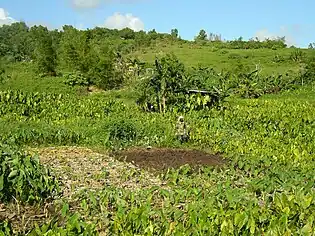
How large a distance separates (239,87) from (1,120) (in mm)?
13205

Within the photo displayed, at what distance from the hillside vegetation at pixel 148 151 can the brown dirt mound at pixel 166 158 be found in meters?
0.23

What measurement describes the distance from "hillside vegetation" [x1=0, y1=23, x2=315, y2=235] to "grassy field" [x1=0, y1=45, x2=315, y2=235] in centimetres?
2

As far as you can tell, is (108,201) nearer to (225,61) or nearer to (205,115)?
(205,115)

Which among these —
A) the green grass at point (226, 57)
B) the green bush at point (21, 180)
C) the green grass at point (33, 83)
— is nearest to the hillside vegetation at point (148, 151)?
the green bush at point (21, 180)

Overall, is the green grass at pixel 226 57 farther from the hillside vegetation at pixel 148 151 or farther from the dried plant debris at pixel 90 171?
the dried plant debris at pixel 90 171

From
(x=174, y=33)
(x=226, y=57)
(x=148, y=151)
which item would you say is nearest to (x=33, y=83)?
(x=226, y=57)

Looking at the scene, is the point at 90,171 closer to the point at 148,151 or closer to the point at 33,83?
the point at 148,151

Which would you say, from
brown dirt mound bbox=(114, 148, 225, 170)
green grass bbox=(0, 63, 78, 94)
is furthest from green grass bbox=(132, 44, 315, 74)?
brown dirt mound bbox=(114, 148, 225, 170)

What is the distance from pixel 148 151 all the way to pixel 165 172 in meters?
1.94

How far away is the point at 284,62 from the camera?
32750 millimetres

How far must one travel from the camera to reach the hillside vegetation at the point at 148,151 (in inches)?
176

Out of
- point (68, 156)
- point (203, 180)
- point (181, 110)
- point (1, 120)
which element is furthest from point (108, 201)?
point (181, 110)

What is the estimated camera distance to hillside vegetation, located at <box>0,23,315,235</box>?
4.47 metres

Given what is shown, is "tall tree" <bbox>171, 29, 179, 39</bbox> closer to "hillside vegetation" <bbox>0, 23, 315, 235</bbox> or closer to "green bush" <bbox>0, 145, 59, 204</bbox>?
"hillside vegetation" <bbox>0, 23, 315, 235</bbox>
